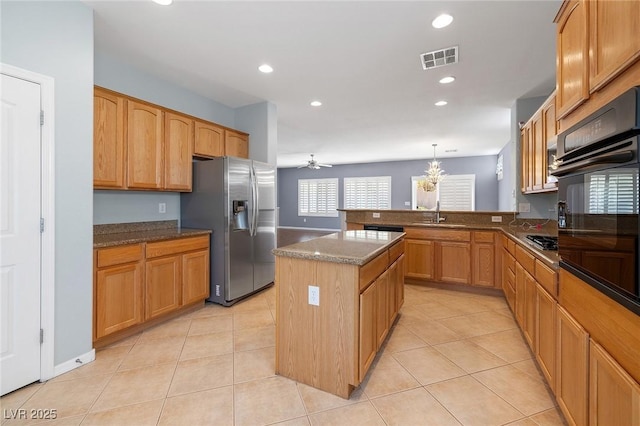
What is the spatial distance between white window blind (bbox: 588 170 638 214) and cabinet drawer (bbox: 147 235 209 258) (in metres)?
3.20

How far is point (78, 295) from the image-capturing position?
2.10m

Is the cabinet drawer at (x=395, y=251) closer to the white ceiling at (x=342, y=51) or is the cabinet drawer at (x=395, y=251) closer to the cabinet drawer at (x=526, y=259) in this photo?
the cabinet drawer at (x=526, y=259)

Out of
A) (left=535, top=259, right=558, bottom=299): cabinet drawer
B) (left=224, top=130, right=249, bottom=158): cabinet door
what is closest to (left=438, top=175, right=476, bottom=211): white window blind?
(left=224, top=130, right=249, bottom=158): cabinet door

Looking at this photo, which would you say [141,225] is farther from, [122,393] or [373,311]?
[373,311]

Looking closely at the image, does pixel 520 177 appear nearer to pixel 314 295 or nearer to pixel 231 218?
pixel 314 295

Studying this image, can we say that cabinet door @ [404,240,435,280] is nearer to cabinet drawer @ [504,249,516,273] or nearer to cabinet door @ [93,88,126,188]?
cabinet drawer @ [504,249,516,273]

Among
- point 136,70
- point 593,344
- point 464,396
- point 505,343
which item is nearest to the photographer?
point 593,344

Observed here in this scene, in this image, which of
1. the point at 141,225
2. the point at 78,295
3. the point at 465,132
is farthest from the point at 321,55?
the point at 465,132

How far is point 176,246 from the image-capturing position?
2971 mm

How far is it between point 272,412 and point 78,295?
1.67 m

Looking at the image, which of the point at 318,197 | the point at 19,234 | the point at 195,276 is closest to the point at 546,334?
the point at 195,276

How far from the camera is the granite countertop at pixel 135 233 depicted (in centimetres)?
250

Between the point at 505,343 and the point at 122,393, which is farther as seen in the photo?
the point at 505,343

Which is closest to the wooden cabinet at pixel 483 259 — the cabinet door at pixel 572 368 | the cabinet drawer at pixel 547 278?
the cabinet drawer at pixel 547 278
